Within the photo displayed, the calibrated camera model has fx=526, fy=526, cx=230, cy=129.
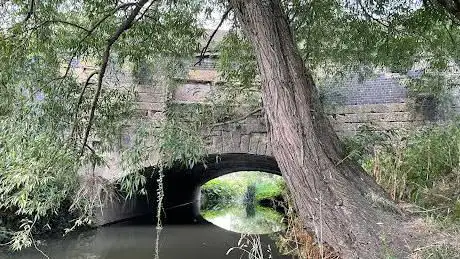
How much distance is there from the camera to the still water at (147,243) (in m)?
6.64

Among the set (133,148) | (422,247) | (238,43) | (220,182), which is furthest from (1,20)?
(220,182)

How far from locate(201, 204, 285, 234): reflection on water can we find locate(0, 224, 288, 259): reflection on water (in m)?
0.66

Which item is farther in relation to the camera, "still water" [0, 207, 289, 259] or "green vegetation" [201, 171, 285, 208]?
"green vegetation" [201, 171, 285, 208]

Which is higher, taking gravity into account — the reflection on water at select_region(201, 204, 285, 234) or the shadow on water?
the shadow on water

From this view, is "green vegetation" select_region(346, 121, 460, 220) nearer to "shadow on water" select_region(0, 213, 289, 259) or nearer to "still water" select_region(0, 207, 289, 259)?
"still water" select_region(0, 207, 289, 259)

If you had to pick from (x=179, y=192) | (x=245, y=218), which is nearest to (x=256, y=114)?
(x=179, y=192)

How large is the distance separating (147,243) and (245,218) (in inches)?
185

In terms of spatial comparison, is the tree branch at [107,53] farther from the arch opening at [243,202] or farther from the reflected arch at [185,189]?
the reflected arch at [185,189]

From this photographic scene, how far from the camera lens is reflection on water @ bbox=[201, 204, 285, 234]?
9836mm

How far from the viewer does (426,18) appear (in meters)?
4.65

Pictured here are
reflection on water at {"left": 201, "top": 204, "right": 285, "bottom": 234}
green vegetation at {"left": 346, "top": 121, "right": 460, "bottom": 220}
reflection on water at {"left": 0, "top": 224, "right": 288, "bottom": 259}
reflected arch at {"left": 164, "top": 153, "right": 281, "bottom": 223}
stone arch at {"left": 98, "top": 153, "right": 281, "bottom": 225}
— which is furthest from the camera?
reflected arch at {"left": 164, "top": 153, "right": 281, "bottom": 223}

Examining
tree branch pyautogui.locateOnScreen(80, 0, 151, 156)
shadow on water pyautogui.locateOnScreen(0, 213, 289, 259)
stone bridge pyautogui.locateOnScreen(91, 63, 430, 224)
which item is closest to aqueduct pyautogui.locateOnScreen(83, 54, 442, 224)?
stone bridge pyautogui.locateOnScreen(91, 63, 430, 224)

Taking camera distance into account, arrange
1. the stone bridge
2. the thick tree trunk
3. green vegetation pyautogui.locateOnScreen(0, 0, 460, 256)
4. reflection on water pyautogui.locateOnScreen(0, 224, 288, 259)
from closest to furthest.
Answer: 1. the thick tree trunk
2. green vegetation pyautogui.locateOnScreen(0, 0, 460, 256)
3. the stone bridge
4. reflection on water pyautogui.locateOnScreen(0, 224, 288, 259)

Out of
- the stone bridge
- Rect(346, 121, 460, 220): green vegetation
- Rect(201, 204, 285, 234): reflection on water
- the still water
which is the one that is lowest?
Rect(201, 204, 285, 234): reflection on water
